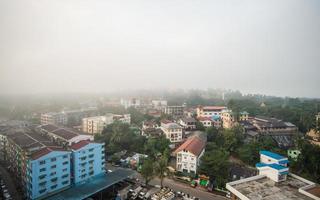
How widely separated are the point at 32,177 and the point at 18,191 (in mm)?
1770

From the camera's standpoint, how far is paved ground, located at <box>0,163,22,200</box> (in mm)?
7363

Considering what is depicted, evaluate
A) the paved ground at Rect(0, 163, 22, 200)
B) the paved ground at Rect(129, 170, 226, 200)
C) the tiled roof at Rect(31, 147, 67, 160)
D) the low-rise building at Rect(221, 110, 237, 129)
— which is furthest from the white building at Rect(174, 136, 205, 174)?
the paved ground at Rect(0, 163, 22, 200)

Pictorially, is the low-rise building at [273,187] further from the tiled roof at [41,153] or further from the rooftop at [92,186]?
the tiled roof at [41,153]

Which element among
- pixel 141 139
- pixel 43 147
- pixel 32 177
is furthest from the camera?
pixel 141 139

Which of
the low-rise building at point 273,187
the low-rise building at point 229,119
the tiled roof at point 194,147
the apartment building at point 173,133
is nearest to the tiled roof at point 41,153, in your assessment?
the tiled roof at point 194,147

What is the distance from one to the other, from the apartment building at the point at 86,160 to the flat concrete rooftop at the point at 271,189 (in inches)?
224

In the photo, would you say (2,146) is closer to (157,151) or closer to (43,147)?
(43,147)

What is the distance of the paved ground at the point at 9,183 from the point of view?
7363 mm

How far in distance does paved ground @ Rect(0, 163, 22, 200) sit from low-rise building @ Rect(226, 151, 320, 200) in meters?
7.34

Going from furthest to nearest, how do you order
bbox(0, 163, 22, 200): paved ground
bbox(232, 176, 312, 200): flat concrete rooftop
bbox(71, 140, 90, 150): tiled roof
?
bbox(71, 140, 90, 150): tiled roof < bbox(0, 163, 22, 200): paved ground < bbox(232, 176, 312, 200): flat concrete rooftop

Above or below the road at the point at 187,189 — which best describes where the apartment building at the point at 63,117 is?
above

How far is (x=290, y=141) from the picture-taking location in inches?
504

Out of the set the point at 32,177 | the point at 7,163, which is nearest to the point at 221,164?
the point at 32,177

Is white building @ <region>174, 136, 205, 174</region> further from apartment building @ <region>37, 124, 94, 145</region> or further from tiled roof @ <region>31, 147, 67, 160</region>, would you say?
tiled roof @ <region>31, 147, 67, 160</region>
